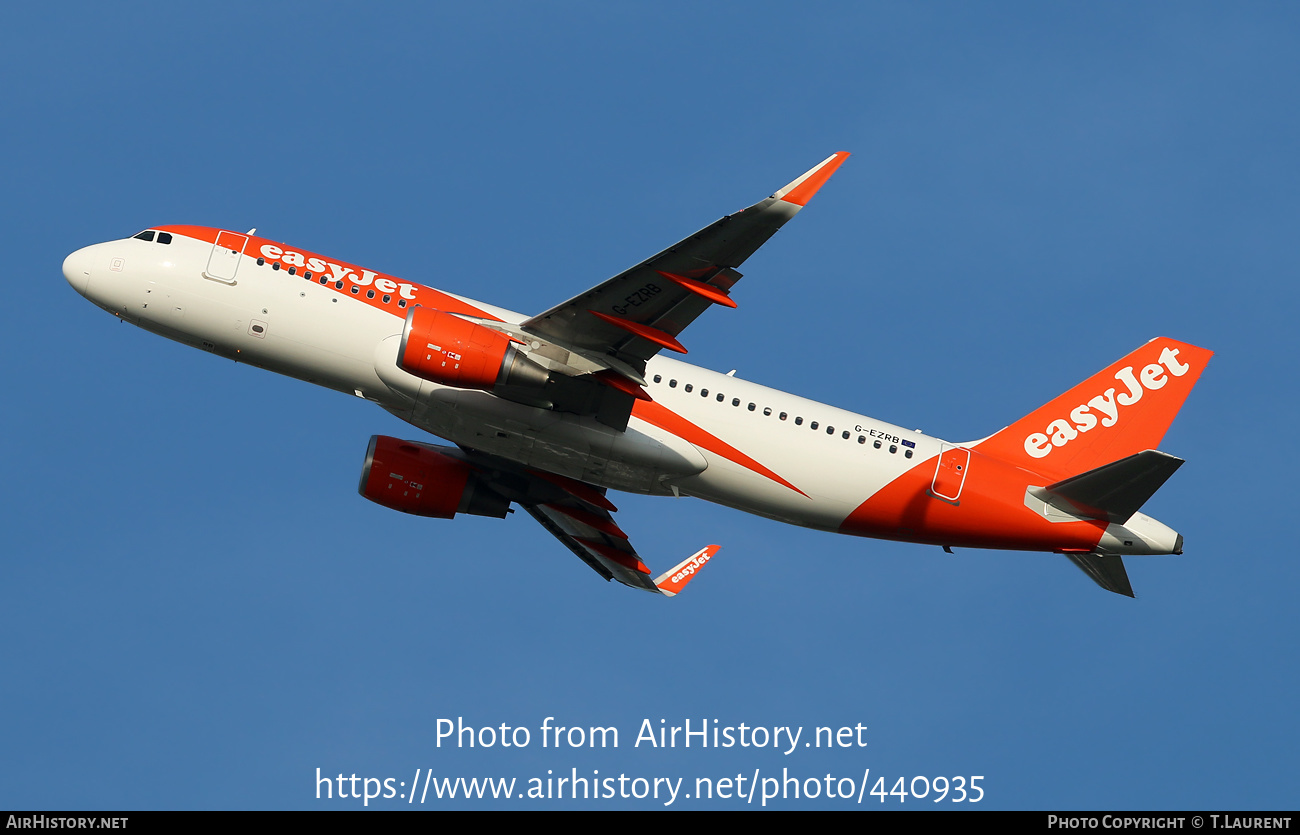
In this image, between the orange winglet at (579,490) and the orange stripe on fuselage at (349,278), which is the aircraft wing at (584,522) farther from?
the orange stripe on fuselage at (349,278)

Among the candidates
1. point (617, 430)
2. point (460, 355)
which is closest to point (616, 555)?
point (617, 430)

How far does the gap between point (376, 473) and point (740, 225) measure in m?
15.3

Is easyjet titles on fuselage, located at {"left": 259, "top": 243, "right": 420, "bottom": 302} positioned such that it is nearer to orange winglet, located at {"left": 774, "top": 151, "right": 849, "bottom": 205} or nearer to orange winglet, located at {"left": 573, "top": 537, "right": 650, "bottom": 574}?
orange winglet, located at {"left": 573, "top": 537, "right": 650, "bottom": 574}

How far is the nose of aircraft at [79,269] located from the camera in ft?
115

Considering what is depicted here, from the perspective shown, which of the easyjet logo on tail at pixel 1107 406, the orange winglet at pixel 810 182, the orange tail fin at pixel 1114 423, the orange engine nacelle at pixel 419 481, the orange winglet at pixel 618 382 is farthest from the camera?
the easyjet logo on tail at pixel 1107 406

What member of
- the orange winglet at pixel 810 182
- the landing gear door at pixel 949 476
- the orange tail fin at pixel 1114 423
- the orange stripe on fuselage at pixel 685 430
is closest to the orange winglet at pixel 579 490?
the orange stripe on fuselage at pixel 685 430

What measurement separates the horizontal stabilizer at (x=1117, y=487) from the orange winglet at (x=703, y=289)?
12267mm

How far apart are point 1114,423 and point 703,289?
1574 cm

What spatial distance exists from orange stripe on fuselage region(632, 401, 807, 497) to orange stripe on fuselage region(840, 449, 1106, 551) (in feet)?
13.5

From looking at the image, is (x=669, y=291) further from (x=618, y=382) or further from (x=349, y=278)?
(x=349, y=278)

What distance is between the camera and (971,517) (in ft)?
121

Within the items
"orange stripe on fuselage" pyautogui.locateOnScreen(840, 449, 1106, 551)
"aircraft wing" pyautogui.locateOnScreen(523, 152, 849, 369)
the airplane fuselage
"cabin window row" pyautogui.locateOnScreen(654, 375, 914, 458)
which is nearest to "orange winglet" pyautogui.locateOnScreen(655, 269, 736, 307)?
"aircraft wing" pyautogui.locateOnScreen(523, 152, 849, 369)

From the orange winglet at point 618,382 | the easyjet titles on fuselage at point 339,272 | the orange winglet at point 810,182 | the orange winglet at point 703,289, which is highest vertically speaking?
the orange winglet at point 810,182

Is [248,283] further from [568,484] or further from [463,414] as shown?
[568,484]
